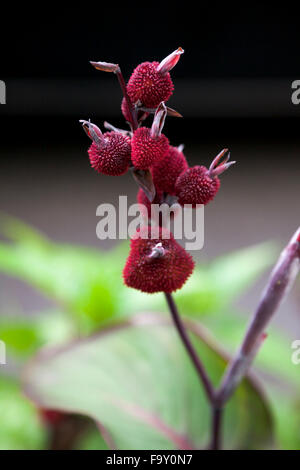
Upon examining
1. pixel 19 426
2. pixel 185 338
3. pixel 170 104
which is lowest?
pixel 19 426

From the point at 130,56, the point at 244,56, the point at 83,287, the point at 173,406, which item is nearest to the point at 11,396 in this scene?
the point at 83,287

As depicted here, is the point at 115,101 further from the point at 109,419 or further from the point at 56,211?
the point at 109,419

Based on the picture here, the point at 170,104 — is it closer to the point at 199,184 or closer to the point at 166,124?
the point at 166,124

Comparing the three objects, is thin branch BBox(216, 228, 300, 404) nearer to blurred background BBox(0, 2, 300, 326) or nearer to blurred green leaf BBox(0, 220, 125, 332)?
blurred green leaf BBox(0, 220, 125, 332)

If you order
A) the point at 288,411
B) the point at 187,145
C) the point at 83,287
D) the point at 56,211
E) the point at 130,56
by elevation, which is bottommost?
the point at 288,411

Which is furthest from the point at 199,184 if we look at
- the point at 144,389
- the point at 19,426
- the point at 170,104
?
the point at 170,104
